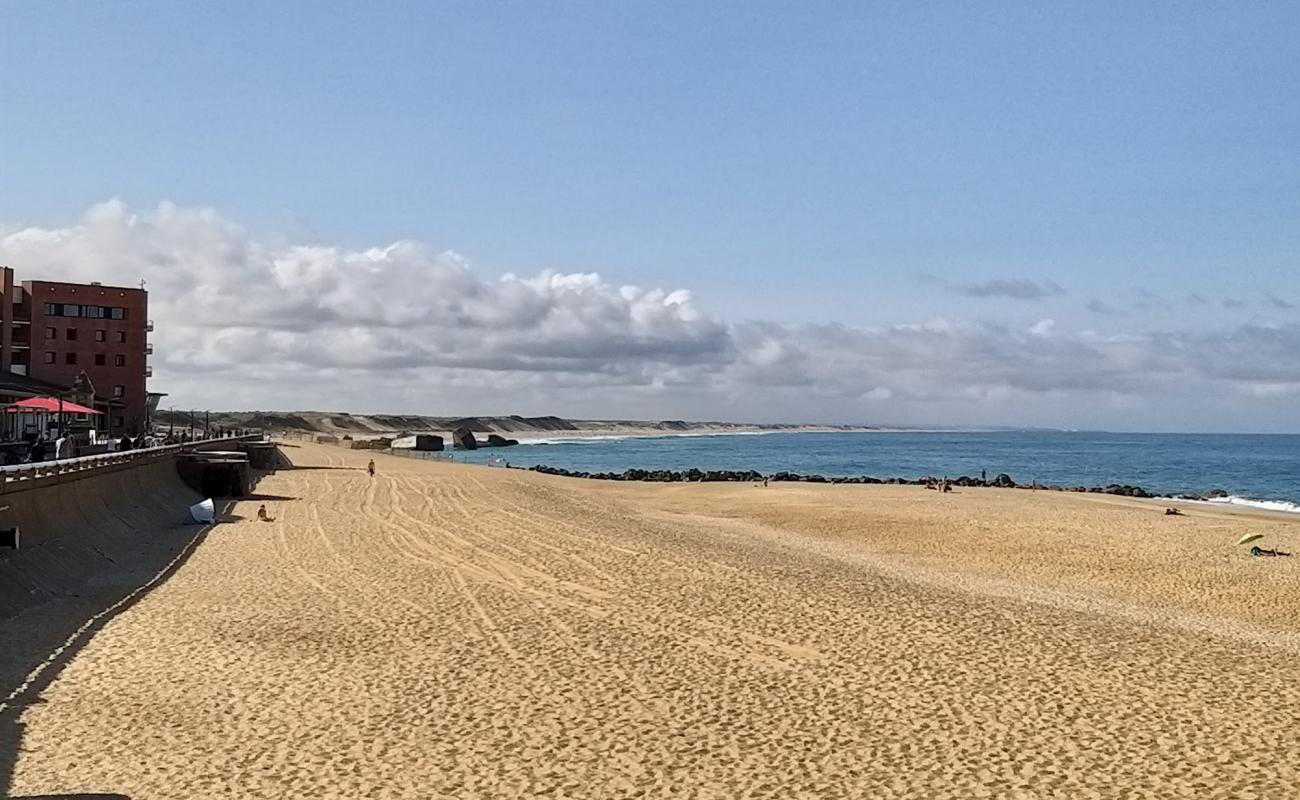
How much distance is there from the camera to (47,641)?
12.0m

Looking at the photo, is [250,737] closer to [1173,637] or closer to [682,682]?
[682,682]

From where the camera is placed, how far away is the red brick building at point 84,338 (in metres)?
59.8

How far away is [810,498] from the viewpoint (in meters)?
43.6

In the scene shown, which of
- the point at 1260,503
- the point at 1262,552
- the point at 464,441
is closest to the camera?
the point at 1262,552

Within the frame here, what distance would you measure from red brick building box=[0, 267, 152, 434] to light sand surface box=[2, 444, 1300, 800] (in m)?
46.2

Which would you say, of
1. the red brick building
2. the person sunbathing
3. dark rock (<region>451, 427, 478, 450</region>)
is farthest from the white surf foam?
dark rock (<region>451, 427, 478, 450</region>)

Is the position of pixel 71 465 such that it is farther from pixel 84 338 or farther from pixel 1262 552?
pixel 84 338

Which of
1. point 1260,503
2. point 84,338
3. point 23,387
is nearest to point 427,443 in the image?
point 84,338

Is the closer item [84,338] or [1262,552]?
[1262,552]

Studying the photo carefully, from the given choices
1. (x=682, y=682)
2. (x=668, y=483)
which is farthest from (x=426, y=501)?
(x=668, y=483)

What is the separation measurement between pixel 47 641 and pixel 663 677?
758cm

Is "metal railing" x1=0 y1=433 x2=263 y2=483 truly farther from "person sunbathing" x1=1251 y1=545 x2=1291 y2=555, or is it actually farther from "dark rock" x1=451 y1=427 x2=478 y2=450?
"dark rock" x1=451 y1=427 x2=478 y2=450

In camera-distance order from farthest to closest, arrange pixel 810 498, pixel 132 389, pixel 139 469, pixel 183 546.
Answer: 1. pixel 132 389
2. pixel 810 498
3. pixel 139 469
4. pixel 183 546

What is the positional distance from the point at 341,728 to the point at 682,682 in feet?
12.1
